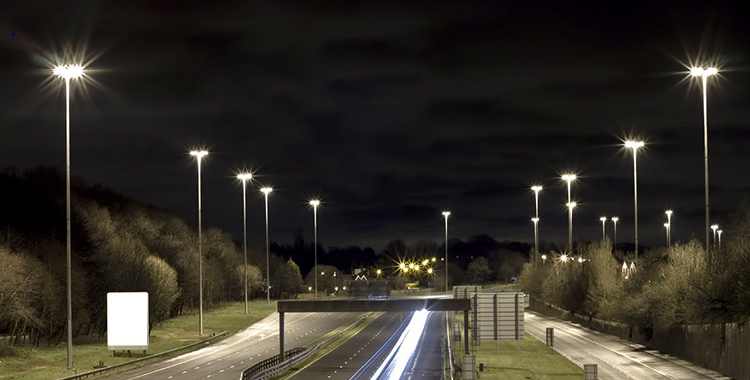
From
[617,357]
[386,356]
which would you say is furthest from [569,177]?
[386,356]

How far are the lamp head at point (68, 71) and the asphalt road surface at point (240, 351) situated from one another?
1904cm

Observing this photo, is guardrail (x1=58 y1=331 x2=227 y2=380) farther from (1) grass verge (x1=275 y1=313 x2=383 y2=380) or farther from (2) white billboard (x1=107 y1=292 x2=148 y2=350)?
(1) grass verge (x1=275 y1=313 x2=383 y2=380)

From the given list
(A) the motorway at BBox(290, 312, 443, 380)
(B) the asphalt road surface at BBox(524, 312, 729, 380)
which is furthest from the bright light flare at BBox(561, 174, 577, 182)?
(A) the motorway at BBox(290, 312, 443, 380)

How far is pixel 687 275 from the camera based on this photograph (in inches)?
2608

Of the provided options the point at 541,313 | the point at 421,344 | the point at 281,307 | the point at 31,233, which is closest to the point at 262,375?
the point at 281,307

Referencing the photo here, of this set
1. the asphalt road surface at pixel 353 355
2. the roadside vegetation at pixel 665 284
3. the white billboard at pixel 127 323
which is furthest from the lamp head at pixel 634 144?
the white billboard at pixel 127 323

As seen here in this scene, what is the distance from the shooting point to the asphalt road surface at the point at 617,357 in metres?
57.5

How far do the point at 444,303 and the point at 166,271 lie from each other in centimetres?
4935

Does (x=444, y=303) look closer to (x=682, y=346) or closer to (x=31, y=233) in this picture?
(x=682, y=346)

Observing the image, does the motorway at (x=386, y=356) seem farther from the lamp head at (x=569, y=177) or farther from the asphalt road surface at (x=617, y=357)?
the lamp head at (x=569, y=177)

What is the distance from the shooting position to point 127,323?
212 feet

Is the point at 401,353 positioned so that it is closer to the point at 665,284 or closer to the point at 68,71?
the point at 665,284

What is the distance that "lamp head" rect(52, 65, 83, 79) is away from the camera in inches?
2165

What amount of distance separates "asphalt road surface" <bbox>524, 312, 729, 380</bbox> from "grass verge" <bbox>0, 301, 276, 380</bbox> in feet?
107
